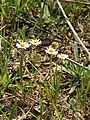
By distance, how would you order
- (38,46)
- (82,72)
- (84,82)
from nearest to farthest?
(84,82) → (82,72) → (38,46)

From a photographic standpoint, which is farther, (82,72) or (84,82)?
(82,72)

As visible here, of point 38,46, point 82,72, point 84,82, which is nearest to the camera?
point 84,82

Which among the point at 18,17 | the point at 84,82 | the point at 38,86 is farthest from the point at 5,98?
the point at 18,17

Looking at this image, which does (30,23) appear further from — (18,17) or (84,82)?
(84,82)

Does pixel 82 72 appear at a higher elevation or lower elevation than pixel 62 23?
lower

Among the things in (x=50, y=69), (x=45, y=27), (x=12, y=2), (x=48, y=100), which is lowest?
(x=48, y=100)

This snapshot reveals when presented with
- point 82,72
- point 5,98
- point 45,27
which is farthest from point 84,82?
point 45,27
